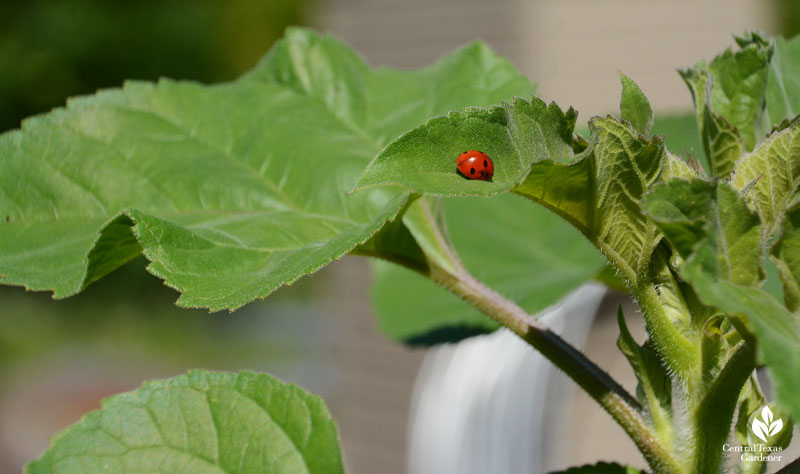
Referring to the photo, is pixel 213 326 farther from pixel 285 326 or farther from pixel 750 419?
pixel 750 419

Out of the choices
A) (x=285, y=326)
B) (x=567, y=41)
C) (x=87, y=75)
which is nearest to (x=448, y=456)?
(x=567, y=41)

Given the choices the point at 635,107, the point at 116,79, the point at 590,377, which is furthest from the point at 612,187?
the point at 116,79

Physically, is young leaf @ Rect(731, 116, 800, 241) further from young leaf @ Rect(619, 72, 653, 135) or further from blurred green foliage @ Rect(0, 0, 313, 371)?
blurred green foliage @ Rect(0, 0, 313, 371)

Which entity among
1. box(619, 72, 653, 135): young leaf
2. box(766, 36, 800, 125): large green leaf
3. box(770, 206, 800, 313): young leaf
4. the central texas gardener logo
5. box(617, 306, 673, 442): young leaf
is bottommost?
the central texas gardener logo

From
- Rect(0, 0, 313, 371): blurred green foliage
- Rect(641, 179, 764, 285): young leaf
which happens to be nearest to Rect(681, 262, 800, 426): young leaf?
Rect(641, 179, 764, 285): young leaf

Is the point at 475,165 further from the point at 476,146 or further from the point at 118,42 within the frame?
the point at 118,42

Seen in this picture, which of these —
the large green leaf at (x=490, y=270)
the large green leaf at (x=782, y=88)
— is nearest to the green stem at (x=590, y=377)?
the large green leaf at (x=782, y=88)
